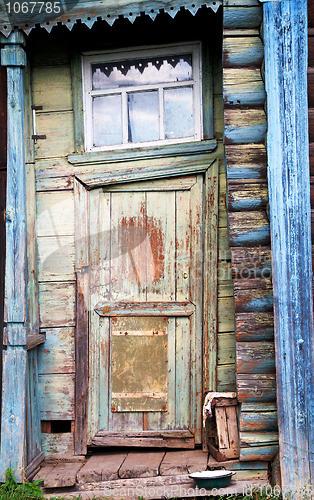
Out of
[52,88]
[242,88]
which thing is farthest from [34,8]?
[242,88]

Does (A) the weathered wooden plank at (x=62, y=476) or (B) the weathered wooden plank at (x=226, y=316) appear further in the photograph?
(B) the weathered wooden plank at (x=226, y=316)

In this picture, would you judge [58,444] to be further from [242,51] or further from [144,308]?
[242,51]

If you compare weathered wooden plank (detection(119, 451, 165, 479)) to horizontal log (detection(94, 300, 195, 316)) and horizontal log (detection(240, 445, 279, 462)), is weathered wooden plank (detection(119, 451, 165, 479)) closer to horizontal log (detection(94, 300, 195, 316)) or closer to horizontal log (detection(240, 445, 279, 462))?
horizontal log (detection(240, 445, 279, 462))

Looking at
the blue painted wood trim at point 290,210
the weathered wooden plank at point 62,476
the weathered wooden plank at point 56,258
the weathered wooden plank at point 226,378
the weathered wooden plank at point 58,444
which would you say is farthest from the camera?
the weathered wooden plank at point 56,258

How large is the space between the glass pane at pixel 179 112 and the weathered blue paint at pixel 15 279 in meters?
1.22

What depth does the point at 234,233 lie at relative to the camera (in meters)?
2.96

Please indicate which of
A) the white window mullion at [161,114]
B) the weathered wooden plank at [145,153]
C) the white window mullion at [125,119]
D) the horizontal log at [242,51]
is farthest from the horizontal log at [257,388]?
the horizontal log at [242,51]

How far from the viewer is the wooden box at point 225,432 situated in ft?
9.80

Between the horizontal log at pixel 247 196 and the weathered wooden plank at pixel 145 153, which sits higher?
the weathered wooden plank at pixel 145 153

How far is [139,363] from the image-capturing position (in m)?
3.45

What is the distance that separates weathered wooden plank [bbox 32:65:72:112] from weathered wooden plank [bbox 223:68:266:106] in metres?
1.42

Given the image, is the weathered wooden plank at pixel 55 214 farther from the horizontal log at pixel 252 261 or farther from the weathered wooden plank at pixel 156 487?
the weathered wooden plank at pixel 156 487

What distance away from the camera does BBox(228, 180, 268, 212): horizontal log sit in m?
2.95

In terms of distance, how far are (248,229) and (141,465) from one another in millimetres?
1995
